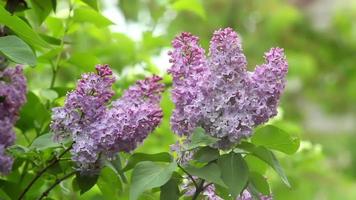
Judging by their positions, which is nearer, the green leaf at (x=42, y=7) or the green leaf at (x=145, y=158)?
the green leaf at (x=145, y=158)

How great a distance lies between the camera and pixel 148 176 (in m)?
0.83

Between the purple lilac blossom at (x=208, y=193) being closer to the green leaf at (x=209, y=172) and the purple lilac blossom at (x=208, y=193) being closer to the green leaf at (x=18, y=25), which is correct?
the green leaf at (x=209, y=172)

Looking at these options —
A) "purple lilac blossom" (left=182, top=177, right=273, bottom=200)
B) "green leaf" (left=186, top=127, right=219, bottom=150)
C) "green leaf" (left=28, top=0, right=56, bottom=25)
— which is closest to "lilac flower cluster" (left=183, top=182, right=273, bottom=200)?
"purple lilac blossom" (left=182, top=177, right=273, bottom=200)

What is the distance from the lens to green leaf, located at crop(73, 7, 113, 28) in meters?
1.19

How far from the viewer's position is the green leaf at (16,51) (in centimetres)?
83

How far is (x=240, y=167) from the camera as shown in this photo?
2.73ft

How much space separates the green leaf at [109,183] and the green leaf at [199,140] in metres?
0.18

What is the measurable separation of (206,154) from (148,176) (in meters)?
0.08

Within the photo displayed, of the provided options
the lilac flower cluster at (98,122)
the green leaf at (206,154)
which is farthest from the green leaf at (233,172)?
the lilac flower cluster at (98,122)

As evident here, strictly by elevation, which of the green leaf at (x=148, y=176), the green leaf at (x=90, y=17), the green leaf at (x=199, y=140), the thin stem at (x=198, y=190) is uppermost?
the green leaf at (x=90, y=17)

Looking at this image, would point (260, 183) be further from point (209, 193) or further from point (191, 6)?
point (191, 6)

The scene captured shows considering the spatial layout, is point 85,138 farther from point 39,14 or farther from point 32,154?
point 39,14

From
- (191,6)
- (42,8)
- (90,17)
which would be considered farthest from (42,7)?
(191,6)

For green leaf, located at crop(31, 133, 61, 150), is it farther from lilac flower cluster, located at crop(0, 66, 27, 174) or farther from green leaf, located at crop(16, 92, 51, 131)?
green leaf, located at crop(16, 92, 51, 131)
